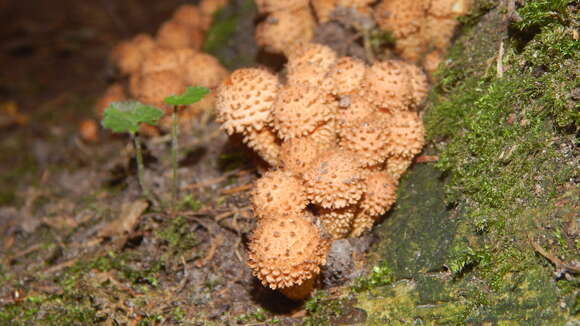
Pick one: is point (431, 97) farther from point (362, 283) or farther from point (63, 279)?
point (63, 279)

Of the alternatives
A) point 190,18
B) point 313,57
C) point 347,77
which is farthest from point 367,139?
point 190,18

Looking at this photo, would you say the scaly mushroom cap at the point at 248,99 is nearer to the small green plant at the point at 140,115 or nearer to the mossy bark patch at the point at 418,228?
the small green plant at the point at 140,115

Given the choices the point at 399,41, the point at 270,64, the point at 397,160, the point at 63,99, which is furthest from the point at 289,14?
the point at 63,99

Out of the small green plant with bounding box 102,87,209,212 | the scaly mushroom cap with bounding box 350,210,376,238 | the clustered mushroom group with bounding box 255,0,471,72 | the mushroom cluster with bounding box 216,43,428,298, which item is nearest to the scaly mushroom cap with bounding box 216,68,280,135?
the mushroom cluster with bounding box 216,43,428,298

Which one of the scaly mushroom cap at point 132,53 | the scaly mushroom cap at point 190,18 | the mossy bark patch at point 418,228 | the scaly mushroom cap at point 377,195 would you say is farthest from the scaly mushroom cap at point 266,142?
the scaly mushroom cap at point 190,18

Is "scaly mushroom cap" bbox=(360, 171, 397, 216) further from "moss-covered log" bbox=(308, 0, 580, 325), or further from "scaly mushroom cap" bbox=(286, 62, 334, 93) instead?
"scaly mushroom cap" bbox=(286, 62, 334, 93)

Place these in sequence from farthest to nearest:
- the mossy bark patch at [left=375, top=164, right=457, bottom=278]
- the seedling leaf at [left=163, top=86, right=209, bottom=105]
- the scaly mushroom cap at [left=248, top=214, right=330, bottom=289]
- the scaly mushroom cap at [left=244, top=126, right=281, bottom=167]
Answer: the seedling leaf at [left=163, top=86, right=209, bottom=105] < the scaly mushroom cap at [left=244, top=126, right=281, bottom=167] < the mossy bark patch at [left=375, top=164, right=457, bottom=278] < the scaly mushroom cap at [left=248, top=214, right=330, bottom=289]
